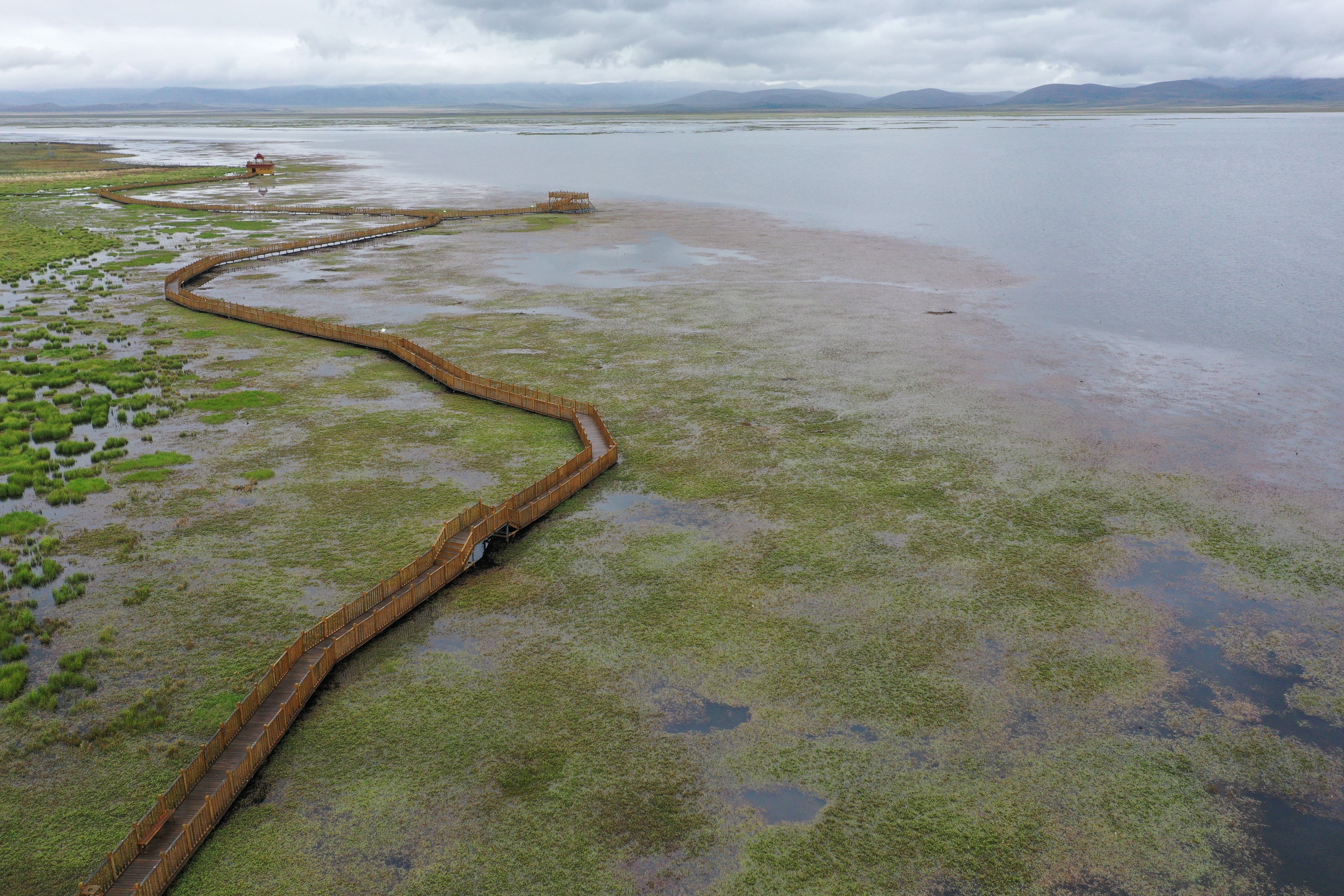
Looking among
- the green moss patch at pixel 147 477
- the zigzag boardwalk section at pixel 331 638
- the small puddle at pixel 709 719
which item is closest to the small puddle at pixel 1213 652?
the small puddle at pixel 709 719

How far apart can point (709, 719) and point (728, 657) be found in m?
2.84

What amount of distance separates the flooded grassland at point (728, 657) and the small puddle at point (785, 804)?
74mm

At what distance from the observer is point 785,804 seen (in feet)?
68.2

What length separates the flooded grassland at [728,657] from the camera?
19438 mm

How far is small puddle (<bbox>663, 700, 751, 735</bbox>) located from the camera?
910 inches

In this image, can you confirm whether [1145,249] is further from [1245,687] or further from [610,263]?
[1245,687]

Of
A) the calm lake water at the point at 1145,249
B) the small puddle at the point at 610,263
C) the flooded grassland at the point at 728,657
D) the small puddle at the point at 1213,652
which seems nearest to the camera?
the flooded grassland at the point at 728,657

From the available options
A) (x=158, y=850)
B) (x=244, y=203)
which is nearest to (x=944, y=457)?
(x=158, y=850)

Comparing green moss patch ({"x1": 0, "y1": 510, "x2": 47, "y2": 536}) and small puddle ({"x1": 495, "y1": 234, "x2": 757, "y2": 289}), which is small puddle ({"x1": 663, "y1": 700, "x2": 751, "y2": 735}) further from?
small puddle ({"x1": 495, "y1": 234, "x2": 757, "y2": 289})

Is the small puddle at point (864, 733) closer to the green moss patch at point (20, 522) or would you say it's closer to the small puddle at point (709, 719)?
the small puddle at point (709, 719)

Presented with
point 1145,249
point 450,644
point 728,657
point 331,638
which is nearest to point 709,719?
point 728,657

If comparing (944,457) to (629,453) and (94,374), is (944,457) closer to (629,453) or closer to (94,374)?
(629,453)

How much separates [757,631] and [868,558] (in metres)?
6.47

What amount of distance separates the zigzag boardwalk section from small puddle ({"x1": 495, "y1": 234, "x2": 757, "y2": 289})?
24.4 metres
